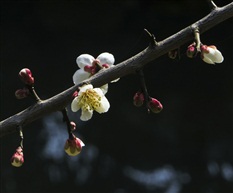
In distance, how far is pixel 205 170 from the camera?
2.37 metres

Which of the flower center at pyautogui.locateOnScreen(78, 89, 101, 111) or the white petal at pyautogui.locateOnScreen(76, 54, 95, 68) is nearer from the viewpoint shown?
the flower center at pyautogui.locateOnScreen(78, 89, 101, 111)

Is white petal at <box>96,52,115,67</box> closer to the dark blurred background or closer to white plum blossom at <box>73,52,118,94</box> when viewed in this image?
white plum blossom at <box>73,52,118,94</box>

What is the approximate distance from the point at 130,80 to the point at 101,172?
466mm

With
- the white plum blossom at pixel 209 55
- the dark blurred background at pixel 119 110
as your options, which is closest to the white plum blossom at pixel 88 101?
the white plum blossom at pixel 209 55

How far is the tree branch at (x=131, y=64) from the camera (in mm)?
772

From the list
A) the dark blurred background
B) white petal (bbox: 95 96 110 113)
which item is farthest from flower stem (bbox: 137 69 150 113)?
the dark blurred background

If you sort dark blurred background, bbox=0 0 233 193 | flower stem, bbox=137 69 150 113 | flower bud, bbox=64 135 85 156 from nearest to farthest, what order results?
1. flower stem, bbox=137 69 150 113
2. flower bud, bbox=64 135 85 156
3. dark blurred background, bbox=0 0 233 193

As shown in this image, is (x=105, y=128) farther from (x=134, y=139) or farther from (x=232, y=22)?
(x=232, y=22)

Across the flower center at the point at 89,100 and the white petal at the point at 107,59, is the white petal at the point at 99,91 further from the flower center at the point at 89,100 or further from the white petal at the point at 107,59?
the white petal at the point at 107,59

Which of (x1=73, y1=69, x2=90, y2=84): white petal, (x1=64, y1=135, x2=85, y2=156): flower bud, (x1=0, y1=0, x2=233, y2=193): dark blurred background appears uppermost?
(x1=0, y1=0, x2=233, y2=193): dark blurred background

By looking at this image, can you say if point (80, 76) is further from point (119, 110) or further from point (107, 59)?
point (119, 110)

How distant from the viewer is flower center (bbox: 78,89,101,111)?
2.68 feet

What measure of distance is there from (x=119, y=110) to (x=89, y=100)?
4.83 feet

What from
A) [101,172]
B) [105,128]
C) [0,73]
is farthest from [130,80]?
[0,73]
